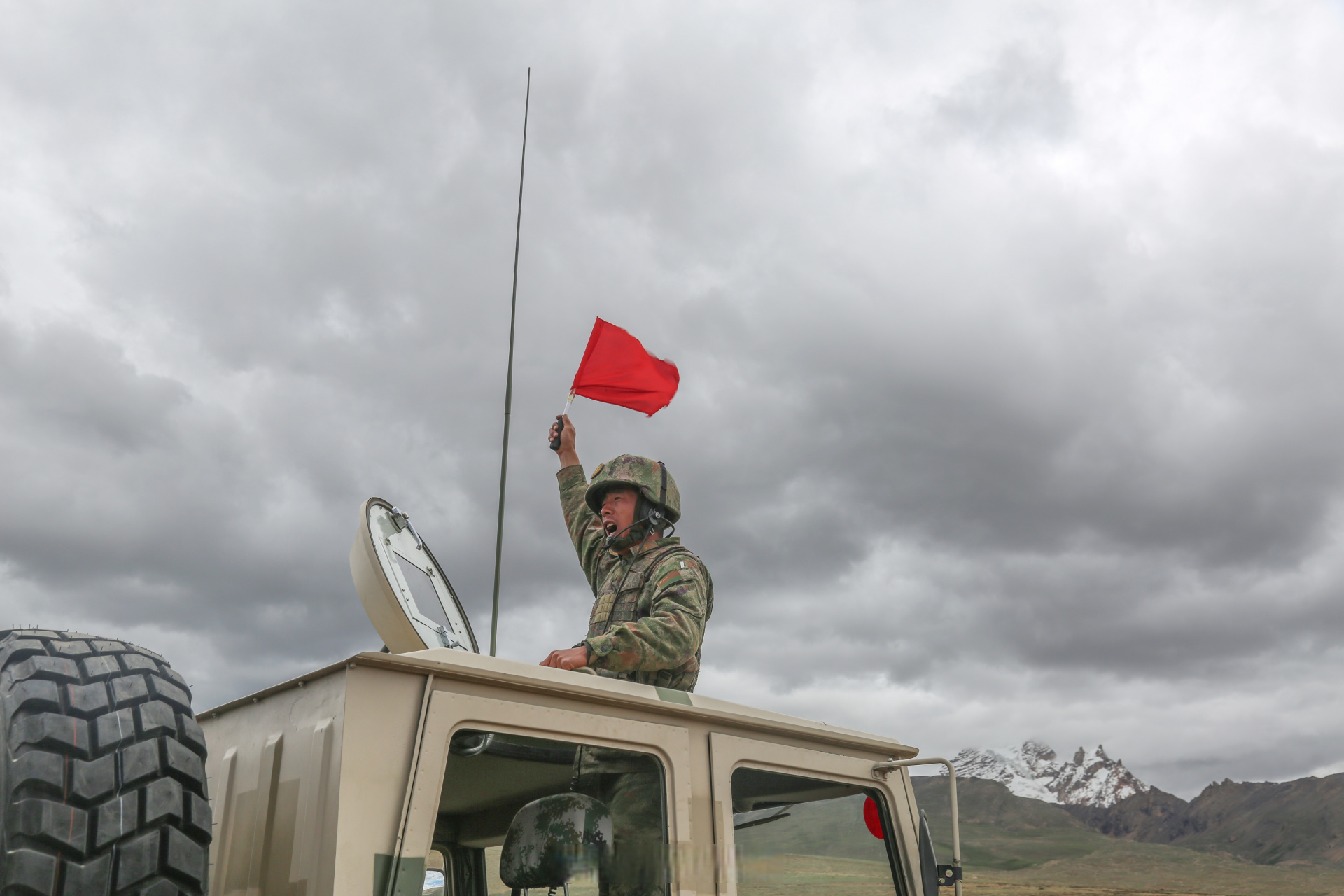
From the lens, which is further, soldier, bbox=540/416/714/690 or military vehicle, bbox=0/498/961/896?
soldier, bbox=540/416/714/690

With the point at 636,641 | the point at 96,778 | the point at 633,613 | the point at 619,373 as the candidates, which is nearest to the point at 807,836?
the point at 636,641

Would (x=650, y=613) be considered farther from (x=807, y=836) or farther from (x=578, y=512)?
(x=578, y=512)

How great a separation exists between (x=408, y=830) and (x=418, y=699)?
0.35 meters

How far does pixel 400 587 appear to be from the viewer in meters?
4.33

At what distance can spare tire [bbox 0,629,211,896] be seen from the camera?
245 cm

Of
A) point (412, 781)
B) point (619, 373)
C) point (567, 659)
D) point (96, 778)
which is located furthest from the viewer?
point (619, 373)

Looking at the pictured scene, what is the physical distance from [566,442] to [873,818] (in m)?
3.09

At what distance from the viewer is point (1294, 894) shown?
196 m

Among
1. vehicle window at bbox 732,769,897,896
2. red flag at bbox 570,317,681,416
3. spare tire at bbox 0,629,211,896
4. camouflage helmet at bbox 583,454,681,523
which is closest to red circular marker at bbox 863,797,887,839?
vehicle window at bbox 732,769,897,896

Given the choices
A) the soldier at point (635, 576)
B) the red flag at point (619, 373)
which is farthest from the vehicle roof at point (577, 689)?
the red flag at point (619, 373)

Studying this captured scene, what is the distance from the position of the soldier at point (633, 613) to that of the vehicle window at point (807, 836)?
37 cm

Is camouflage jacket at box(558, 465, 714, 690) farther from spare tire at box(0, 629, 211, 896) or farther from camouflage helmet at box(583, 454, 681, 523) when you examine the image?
spare tire at box(0, 629, 211, 896)

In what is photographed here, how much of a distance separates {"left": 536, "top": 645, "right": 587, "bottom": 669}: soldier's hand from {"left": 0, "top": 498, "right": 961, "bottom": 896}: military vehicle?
8.8 inches

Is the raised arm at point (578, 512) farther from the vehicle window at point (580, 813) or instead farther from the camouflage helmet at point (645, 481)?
the vehicle window at point (580, 813)
